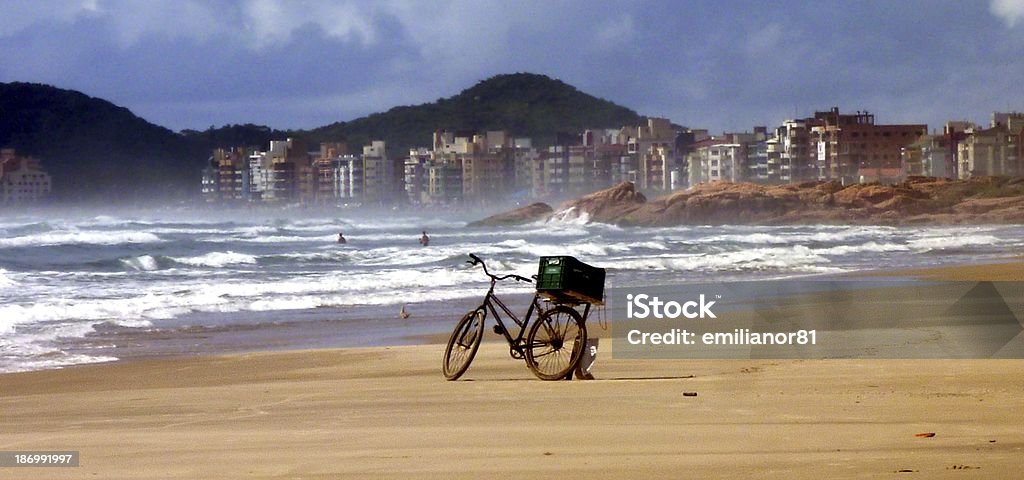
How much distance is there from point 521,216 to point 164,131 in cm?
7456

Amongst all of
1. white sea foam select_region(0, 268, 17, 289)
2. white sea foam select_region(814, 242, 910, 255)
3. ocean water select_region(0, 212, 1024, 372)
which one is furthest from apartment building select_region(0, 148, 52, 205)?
white sea foam select_region(0, 268, 17, 289)

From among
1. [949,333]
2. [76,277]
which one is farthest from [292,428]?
[76,277]

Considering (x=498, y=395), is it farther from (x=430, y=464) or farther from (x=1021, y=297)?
(x=1021, y=297)

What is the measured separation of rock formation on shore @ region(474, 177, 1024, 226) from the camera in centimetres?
6819

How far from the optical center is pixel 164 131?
5950 inches

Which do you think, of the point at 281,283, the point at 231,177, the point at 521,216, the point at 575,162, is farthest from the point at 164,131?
the point at 281,283

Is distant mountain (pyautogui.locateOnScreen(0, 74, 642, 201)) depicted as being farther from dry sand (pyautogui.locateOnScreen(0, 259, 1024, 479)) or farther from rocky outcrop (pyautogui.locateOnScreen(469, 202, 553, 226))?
dry sand (pyautogui.locateOnScreen(0, 259, 1024, 479))

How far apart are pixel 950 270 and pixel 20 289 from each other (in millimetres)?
16333

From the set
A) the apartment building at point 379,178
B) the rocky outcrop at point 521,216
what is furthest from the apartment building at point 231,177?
the rocky outcrop at point 521,216

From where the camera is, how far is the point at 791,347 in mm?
10141

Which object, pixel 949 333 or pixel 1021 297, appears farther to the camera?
pixel 1021 297

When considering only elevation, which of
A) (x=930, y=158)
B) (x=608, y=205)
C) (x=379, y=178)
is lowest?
(x=608, y=205)

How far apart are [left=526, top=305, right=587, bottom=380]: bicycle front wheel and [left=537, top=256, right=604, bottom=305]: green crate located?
144mm

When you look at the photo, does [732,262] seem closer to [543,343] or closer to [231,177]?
[543,343]
